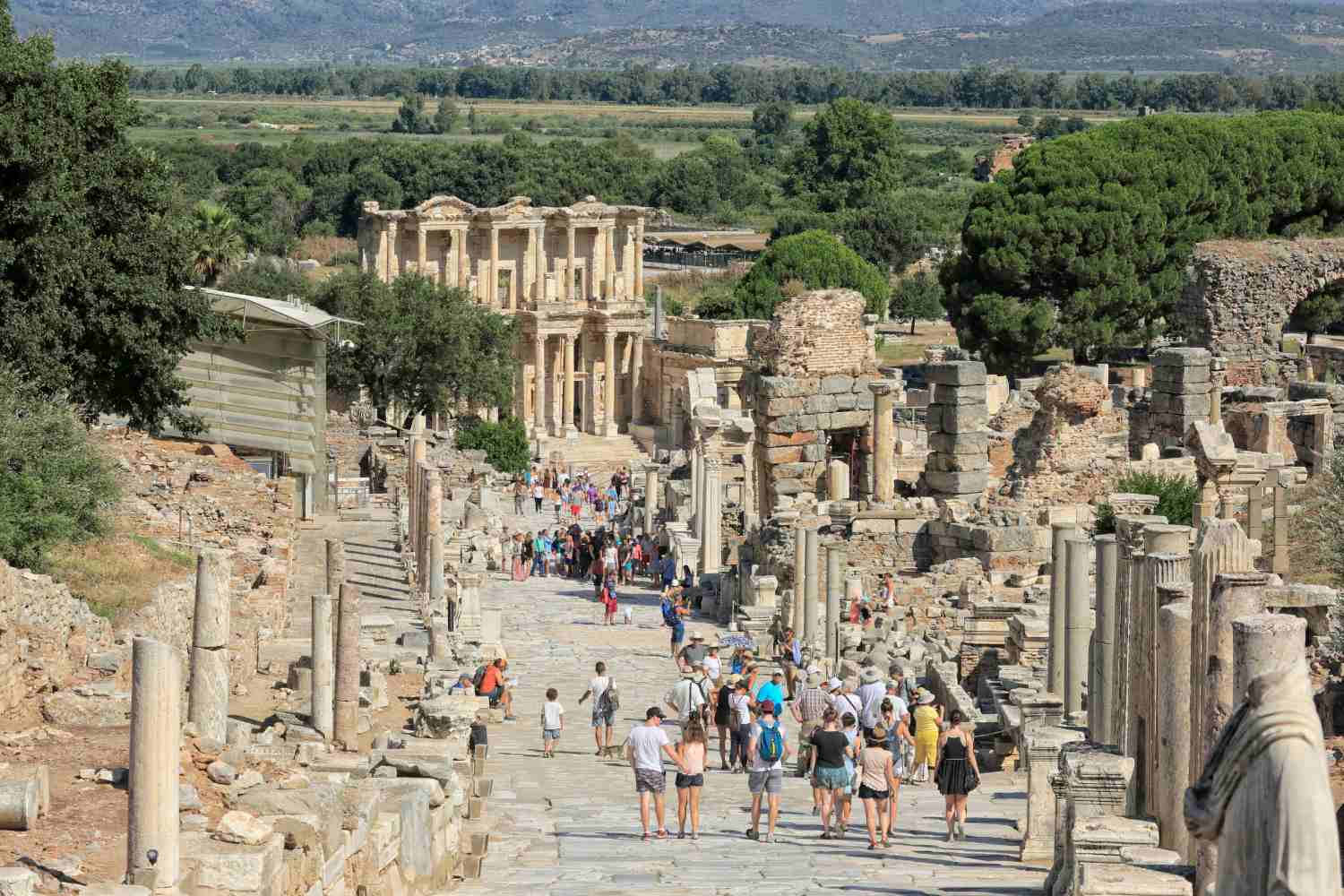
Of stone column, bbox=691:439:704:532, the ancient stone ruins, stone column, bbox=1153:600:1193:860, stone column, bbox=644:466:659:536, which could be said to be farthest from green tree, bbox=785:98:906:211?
stone column, bbox=1153:600:1193:860

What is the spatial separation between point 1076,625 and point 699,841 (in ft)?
13.6

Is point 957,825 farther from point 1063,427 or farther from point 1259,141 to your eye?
point 1259,141

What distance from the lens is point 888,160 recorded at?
124188 mm

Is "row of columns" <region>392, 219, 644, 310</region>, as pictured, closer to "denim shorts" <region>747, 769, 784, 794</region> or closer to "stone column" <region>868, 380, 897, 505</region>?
"stone column" <region>868, 380, 897, 505</region>

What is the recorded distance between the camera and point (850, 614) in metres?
29.0

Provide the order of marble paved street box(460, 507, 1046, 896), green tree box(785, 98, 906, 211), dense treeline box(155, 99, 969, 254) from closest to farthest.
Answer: marble paved street box(460, 507, 1046, 896), dense treeline box(155, 99, 969, 254), green tree box(785, 98, 906, 211)

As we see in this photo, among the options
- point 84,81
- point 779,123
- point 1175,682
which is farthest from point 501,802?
point 779,123

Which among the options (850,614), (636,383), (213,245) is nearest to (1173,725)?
(850,614)

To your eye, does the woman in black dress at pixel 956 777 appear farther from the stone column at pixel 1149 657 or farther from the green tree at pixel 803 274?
the green tree at pixel 803 274

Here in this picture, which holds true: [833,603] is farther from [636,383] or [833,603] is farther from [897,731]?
[636,383]

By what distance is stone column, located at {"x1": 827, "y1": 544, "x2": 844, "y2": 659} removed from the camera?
26891 mm

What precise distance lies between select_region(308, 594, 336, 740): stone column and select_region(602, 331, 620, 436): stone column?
2750 inches

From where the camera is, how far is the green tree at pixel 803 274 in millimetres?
85250

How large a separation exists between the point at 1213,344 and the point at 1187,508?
870 inches
